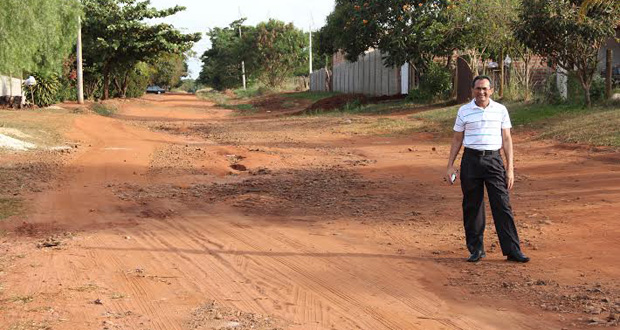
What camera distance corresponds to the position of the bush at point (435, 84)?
2772 centimetres

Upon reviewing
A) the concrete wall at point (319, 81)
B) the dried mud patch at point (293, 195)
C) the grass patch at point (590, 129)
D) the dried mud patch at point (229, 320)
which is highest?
the concrete wall at point (319, 81)

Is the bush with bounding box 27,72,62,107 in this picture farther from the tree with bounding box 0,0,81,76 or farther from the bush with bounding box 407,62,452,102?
the bush with bounding box 407,62,452,102

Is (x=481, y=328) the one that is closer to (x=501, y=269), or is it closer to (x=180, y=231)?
(x=501, y=269)

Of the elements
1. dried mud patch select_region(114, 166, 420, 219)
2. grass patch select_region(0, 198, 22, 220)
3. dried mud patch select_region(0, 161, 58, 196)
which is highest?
dried mud patch select_region(0, 161, 58, 196)

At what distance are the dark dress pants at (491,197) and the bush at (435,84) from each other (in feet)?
71.0

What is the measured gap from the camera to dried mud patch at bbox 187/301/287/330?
4.70 metres

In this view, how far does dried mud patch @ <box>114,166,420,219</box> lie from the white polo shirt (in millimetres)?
2286

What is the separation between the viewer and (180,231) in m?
7.76

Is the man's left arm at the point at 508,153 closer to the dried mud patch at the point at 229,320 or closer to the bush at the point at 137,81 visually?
the dried mud patch at the point at 229,320

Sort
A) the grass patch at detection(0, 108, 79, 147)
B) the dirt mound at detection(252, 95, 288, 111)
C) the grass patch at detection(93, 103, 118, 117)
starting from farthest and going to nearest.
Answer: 1. the dirt mound at detection(252, 95, 288, 111)
2. the grass patch at detection(93, 103, 118, 117)
3. the grass patch at detection(0, 108, 79, 147)

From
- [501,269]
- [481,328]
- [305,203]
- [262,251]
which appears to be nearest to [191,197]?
[305,203]

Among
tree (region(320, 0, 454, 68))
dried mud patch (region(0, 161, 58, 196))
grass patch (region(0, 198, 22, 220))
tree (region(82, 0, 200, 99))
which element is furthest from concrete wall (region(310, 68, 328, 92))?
grass patch (region(0, 198, 22, 220))

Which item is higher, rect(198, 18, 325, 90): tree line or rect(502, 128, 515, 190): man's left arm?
rect(198, 18, 325, 90): tree line

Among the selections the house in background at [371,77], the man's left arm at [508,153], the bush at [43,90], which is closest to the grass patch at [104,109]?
the bush at [43,90]
